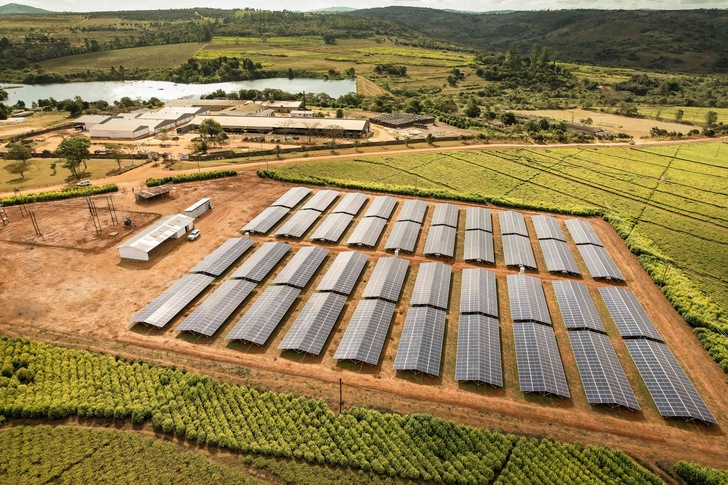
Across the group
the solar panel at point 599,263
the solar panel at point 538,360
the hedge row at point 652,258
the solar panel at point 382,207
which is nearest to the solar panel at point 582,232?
the solar panel at point 599,263

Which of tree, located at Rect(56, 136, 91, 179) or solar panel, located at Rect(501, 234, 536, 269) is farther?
tree, located at Rect(56, 136, 91, 179)

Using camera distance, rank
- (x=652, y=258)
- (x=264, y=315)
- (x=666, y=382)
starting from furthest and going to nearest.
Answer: (x=652, y=258)
(x=264, y=315)
(x=666, y=382)

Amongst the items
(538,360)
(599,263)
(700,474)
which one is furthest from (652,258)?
(700,474)

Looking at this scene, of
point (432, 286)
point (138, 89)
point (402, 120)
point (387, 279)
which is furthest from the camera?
point (138, 89)

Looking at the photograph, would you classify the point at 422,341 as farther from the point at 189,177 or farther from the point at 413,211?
the point at 189,177

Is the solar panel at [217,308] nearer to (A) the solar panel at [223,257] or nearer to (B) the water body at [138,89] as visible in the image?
(A) the solar panel at [223,257]

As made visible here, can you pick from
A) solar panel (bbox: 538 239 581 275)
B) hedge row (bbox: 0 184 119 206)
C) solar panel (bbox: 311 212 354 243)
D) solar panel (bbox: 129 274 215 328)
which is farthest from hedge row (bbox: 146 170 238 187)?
solar panel (bbox: 538 239 581 275)

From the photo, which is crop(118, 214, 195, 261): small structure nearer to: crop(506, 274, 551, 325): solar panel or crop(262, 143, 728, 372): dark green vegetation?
crop(262, 143, 728, 372): dark green vegetation
